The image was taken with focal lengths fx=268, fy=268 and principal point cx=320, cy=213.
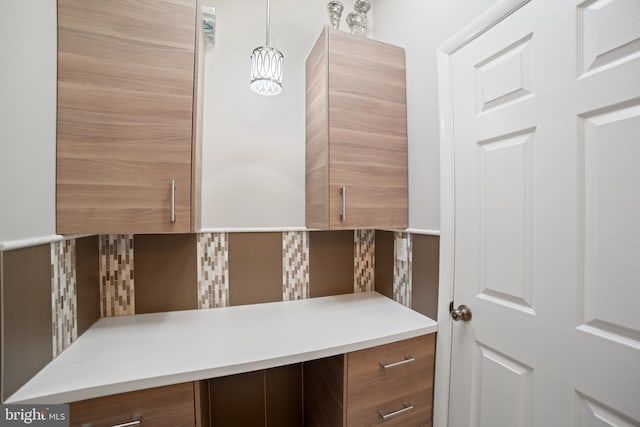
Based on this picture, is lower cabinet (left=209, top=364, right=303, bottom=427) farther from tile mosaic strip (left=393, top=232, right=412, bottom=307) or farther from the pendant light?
the pendant light

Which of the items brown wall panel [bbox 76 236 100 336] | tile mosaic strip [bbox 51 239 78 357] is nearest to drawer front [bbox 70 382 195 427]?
tile mosaic strip [bbox 51 239 78 357]

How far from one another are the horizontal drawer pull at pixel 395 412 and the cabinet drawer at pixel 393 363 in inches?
3.9

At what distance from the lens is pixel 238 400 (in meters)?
1.55

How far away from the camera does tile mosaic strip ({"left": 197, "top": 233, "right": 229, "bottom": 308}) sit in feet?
4.87

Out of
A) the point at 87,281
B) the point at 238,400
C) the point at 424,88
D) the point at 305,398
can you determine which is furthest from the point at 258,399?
the point at 424,88

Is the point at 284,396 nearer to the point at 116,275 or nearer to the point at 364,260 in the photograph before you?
the point at 364,260

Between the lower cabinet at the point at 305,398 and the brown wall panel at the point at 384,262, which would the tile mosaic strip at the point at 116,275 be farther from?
the brown wall panel at the point at 384,262

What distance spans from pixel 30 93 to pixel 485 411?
6.47 feet

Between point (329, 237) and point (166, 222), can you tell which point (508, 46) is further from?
point (166, 222)

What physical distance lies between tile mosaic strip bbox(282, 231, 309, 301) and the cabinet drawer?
2.12 feet

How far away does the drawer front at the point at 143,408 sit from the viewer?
0.81 m

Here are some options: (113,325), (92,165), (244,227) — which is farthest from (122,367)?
(244,227)

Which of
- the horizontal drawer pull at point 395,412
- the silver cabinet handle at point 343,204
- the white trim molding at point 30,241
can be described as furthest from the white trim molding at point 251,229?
the horizontal drawer pull at point 395,412

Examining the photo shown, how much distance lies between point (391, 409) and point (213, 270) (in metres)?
1.11
